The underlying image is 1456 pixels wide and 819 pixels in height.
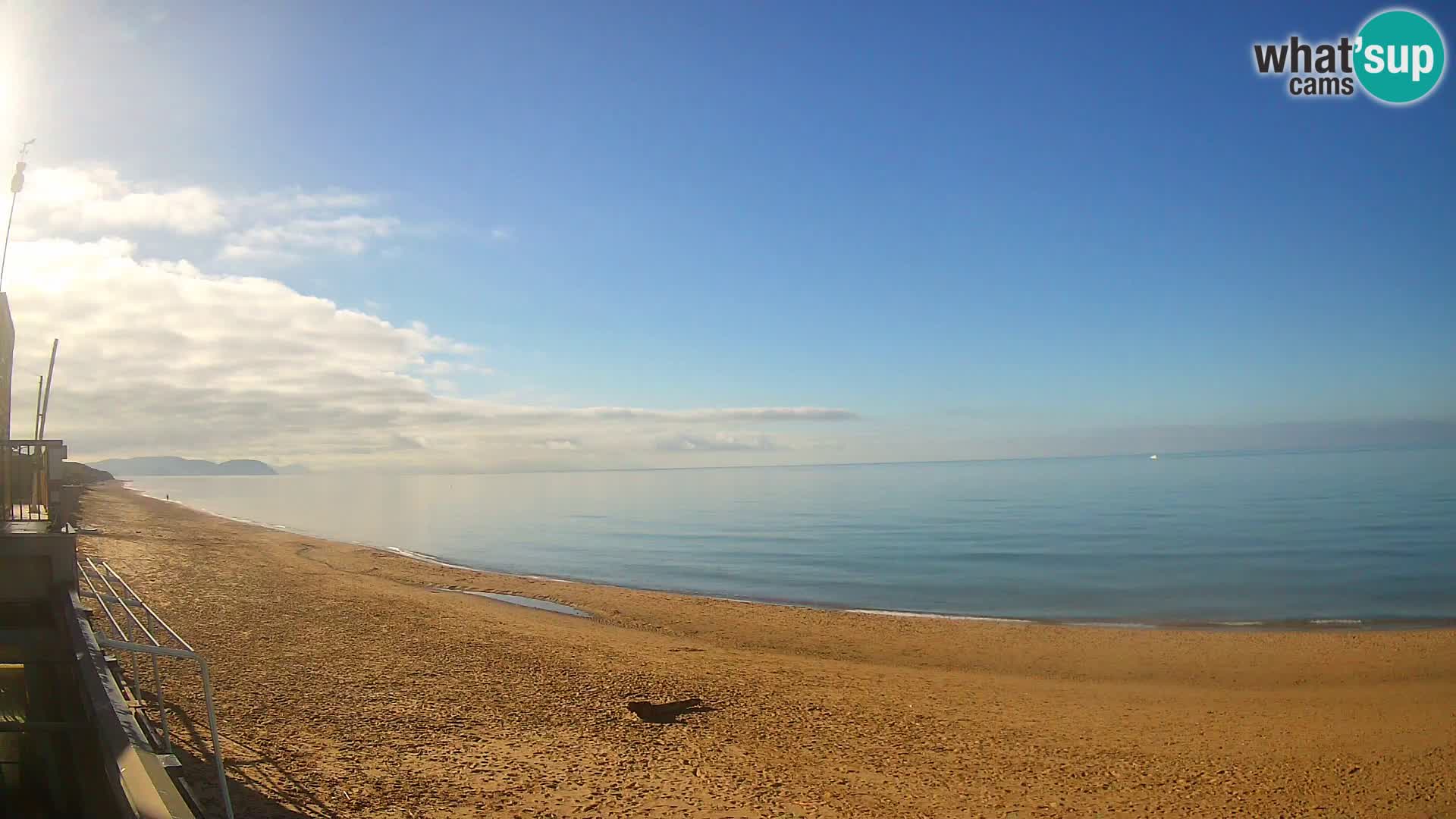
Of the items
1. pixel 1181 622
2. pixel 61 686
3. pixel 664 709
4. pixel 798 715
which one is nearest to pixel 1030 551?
pixel 1181 622

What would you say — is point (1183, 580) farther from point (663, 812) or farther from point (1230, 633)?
point (663, 812)

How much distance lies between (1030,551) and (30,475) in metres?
36.2

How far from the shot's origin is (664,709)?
41.0 ft

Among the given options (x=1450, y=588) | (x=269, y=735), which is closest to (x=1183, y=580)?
(x=1450, y=588)

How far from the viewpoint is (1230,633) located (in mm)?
20438

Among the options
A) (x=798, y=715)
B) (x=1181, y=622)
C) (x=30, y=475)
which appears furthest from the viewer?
(x=1181, y=622)

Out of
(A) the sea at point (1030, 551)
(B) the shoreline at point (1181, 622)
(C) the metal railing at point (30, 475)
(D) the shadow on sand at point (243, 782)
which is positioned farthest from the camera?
(A) the sea at point (1030, 551)

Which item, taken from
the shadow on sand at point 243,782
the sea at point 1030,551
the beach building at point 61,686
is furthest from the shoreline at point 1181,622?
the beach building at point 61,686

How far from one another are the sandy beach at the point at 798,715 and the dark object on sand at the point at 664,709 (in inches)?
11.2

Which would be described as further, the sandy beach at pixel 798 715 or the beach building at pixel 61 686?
the sandy beach at pixel 798 715

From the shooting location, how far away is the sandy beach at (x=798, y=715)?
923cm

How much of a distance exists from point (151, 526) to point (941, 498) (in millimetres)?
66288

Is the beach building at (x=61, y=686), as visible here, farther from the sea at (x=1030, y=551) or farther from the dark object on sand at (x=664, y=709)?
the sea at (x=1030, y=551)

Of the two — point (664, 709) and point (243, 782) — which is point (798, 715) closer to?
point (664, 709)
